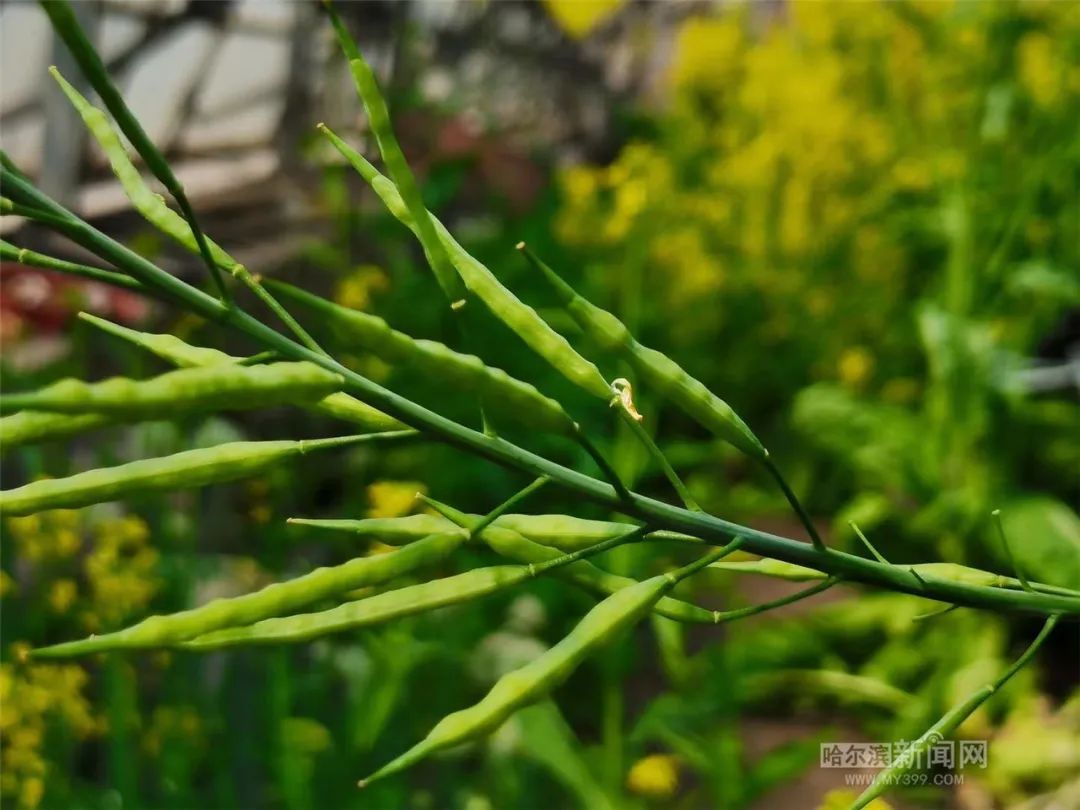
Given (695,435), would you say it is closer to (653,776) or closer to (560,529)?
(653,776)

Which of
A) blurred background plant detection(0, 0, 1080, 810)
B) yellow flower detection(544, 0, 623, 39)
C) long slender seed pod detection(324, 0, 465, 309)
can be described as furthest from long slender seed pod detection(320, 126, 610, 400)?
yellow flower detection(544, 0, 623, 39)

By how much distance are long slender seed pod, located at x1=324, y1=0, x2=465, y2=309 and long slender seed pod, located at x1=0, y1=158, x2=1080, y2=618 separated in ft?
0.16

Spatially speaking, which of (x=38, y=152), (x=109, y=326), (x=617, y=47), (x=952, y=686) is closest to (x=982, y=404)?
(x=952, y=686)

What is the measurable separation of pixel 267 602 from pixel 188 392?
70 mm

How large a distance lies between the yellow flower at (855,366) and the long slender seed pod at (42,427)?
60.4 inches

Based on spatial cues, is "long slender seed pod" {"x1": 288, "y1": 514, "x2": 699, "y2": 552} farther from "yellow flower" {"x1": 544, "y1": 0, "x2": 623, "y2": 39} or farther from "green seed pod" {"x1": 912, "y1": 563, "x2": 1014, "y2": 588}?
"yellow flower" {"x1": 544, "y1": 0, "x2": 623, "y2": 39}

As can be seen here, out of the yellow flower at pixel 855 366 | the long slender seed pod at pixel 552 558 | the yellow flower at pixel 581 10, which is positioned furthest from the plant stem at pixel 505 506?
the yellow flower at pixel 581 10

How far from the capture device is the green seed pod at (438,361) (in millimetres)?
295

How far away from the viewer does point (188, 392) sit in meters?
0.29

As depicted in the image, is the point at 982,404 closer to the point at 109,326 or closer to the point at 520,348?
the point at 520,348

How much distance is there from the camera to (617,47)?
4.24 m

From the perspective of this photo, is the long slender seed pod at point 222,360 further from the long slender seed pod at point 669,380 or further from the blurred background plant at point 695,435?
the blurred background plant at point 695,435

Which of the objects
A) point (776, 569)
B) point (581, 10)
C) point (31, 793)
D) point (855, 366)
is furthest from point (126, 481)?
point (581, 10)

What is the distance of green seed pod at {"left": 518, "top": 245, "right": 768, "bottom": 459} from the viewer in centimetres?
36
